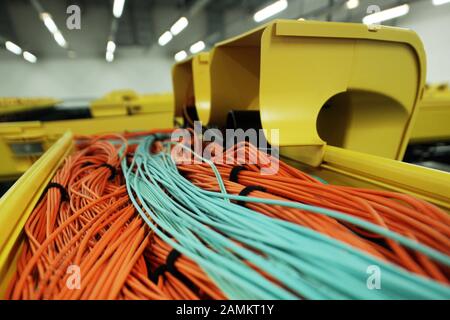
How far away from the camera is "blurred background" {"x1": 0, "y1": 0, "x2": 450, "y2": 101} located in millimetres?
5527

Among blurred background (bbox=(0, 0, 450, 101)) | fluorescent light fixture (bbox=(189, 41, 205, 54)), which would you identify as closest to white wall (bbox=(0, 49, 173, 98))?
blurred background (bbox=(0, 0, 450, 101))

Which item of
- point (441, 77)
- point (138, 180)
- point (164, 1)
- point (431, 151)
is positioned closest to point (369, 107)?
point (138, 180)

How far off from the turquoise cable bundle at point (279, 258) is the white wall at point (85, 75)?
10.8 m

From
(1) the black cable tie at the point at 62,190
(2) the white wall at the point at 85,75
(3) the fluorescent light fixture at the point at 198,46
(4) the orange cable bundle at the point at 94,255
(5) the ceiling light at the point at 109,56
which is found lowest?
(4) the orange cable bundle at the point at 94,255

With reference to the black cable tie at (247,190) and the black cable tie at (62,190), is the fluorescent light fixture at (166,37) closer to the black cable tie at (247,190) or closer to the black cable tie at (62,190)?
the black cable tie at (62,190)

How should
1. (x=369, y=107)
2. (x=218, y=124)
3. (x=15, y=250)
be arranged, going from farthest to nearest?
(x=218, y=124) → (x=369, y=107) → (x=15, y=250)

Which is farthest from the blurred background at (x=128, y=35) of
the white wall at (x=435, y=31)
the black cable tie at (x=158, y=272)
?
the black cable tie at (x=158, y=272)

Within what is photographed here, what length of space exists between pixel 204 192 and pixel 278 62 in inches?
14.8

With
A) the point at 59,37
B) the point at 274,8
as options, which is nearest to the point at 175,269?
the point at 274,8

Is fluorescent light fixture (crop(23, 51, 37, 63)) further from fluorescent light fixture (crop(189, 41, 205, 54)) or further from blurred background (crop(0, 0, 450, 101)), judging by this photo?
fluorescent light fixture (crop(189, 41, 205, 54))

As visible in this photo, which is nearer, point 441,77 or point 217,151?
point 217,151

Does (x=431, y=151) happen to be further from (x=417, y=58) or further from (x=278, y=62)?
(x=278, y=62)

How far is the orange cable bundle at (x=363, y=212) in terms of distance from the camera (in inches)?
14.0

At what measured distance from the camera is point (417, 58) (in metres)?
0.69
